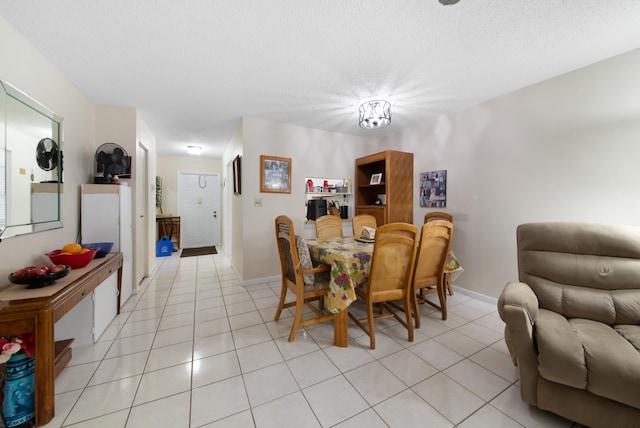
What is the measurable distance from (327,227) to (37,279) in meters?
2.55

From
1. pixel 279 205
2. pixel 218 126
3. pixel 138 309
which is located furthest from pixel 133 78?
pixel 138 309

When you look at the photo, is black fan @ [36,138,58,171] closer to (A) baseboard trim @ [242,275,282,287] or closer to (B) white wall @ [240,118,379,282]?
(B) white wall @ [240,118,379,282]

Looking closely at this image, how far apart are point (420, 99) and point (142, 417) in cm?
371

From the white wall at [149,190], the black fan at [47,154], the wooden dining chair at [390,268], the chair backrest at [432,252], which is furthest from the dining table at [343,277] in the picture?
the white wall at [149,190]

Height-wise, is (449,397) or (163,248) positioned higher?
(163,248)

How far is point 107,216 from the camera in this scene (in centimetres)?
256

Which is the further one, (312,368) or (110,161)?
(110,161)

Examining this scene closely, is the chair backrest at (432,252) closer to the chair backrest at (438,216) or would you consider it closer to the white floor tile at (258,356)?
the chair backrest at (438,216)

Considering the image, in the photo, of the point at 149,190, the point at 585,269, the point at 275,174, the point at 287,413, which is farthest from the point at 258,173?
the point at 585,269

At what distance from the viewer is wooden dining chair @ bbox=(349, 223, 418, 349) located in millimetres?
1848

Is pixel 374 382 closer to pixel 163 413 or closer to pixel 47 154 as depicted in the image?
pixel 163 413

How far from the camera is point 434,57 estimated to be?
6.59ft

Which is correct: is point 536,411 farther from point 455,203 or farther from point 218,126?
point 218,126

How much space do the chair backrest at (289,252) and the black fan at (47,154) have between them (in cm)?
195
